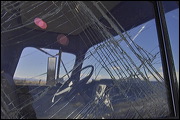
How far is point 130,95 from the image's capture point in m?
1.08

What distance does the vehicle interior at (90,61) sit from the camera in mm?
830

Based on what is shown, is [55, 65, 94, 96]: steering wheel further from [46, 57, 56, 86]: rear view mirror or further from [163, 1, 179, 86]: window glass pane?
[163, 1, 179, 86]: window glass pane

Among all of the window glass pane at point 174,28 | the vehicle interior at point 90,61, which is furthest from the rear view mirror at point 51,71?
the window glass pane at point 174,28

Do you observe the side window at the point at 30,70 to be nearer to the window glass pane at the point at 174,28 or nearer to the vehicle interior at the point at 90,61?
the vehicle interior at the point at 90,61

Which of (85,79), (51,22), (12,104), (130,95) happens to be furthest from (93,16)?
(12,104)

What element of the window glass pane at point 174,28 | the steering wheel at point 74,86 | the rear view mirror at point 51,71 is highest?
the rear view mirror at point 51,71

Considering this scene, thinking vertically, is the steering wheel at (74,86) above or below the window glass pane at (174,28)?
above

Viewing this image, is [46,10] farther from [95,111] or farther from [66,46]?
[95,111]

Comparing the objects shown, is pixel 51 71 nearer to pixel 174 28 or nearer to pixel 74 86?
pixel 74 86

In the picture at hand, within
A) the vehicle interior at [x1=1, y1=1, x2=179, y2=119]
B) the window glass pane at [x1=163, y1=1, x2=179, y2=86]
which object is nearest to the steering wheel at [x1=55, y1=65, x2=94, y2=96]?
the vehicle interior at [x1=1, y1=1, x2=179, y2=119]

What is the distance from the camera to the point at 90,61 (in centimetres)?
98

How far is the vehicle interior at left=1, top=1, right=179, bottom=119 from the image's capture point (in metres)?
0.83

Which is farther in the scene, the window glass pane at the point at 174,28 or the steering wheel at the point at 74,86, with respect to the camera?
the window glass pane at the point at 174,28

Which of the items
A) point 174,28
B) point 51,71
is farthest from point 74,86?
point 174,28
